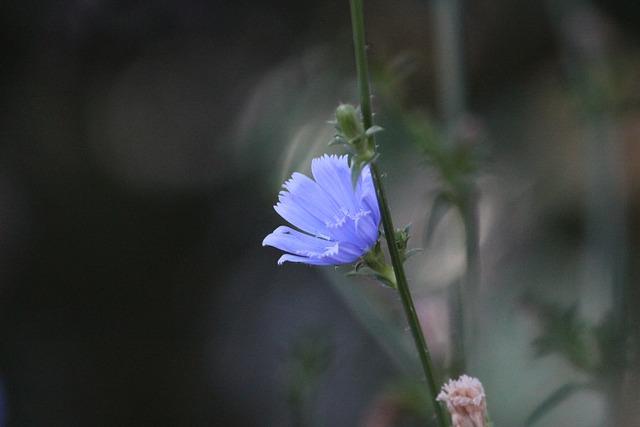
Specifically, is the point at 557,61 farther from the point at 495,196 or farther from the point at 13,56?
the point at 13,56

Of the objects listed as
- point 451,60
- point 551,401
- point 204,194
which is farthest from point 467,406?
point 204,194

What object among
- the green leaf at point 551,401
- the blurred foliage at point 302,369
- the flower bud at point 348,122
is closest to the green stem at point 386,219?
the flower bud at point 348,122

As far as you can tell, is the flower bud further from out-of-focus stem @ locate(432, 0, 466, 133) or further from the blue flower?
out-of-focus stem @ locate(432, 0, 466, 133)

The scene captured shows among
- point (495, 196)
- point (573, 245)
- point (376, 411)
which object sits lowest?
point (376, 411)

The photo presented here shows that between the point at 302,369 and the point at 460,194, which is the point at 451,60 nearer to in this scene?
the point at 460,194

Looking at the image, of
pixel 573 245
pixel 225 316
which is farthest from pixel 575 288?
pixel 225 316

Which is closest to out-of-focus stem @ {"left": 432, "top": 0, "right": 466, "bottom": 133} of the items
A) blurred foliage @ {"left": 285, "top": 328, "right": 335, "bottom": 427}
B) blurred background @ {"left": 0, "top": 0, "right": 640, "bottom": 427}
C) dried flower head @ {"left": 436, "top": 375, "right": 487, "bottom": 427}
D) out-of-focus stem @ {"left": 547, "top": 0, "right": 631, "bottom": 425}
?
out-of-focus stem @ {"left": 547, "top": 0, "right": 631, "bottom": 425}
